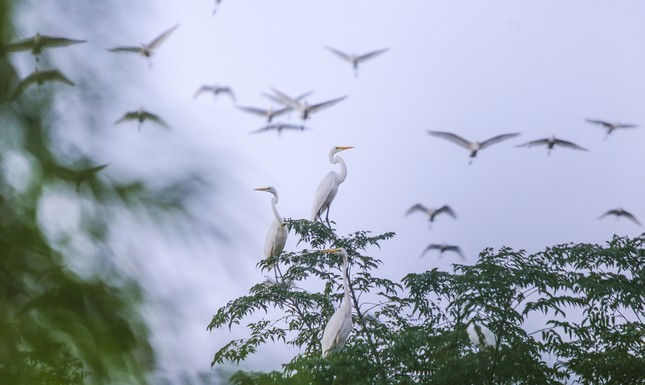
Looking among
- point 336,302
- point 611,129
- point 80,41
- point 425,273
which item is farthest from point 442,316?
point 80,41

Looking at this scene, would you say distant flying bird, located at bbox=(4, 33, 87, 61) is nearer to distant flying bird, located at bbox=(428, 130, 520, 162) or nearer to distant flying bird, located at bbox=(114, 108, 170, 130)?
distant flying bird, located at bbox=(114, 108, 170, 130)

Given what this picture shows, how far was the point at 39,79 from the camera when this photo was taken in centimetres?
48

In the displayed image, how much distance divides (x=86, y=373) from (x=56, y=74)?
16 cm

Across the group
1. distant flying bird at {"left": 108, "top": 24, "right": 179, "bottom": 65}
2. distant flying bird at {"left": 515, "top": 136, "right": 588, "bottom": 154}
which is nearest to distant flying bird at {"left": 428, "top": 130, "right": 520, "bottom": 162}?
distant flying bird at {"left": 515, "top": 136, "right": 588, "bottom": 154}

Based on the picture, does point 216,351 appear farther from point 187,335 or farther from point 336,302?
point 336,302

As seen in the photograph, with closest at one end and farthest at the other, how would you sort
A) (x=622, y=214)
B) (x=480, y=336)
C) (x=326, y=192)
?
(x=480, y=336) < (x=326, y=192) < (x=622, y=214)

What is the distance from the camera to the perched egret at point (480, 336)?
5195 millimetres

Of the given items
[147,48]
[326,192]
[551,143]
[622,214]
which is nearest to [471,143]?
[551,143]

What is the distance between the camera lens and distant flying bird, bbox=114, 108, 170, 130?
1.57 feet

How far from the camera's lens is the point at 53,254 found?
0.45m

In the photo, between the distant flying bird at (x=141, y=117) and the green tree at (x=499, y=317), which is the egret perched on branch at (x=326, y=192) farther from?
the distant flying bird at (x=141, y=117)

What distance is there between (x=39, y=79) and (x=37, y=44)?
0.02 m

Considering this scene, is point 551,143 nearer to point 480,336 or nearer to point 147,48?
point 480,336

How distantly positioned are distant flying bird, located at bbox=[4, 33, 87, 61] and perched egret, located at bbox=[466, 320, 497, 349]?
4.74 m
